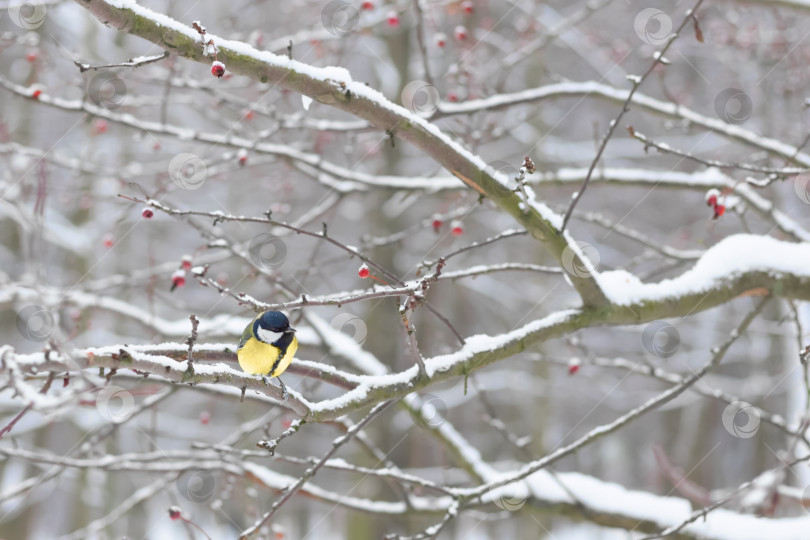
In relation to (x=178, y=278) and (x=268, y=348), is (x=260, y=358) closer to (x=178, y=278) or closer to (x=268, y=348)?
(x=268, y=348)

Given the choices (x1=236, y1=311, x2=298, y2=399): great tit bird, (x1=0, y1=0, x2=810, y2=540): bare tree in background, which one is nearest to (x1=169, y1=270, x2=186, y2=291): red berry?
(x1=0, y1=0, x2=810, y2=540): bare tree in background

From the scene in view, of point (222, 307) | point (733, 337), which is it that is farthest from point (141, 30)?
point (222, 307)

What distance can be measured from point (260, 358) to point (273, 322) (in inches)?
5.3

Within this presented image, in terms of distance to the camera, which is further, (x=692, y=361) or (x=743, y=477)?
(x=743, y=477)

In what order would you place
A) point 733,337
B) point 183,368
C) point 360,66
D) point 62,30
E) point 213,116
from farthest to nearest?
1. point 62,30
2. point 360,66
3. point 213,116
4. point 733,337
5. point 183,368

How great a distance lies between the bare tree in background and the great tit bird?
96 mm

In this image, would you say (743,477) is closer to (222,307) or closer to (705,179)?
(222,307)

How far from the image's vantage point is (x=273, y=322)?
7.22 feet

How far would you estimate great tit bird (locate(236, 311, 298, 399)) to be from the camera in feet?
6.91

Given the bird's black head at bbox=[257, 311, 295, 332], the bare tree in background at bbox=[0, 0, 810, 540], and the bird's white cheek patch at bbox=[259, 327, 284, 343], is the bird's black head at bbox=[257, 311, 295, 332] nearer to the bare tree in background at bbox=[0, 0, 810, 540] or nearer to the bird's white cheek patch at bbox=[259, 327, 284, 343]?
the bird's white cheek patch at bbox=[259, 327, 284, 343]

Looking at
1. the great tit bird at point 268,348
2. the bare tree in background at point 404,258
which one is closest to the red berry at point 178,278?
the bare tree in background at point 404,258

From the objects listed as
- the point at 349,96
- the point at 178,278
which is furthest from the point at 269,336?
the point at 178,278

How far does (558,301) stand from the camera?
1014cm

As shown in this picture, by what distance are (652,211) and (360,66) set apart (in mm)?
5532
